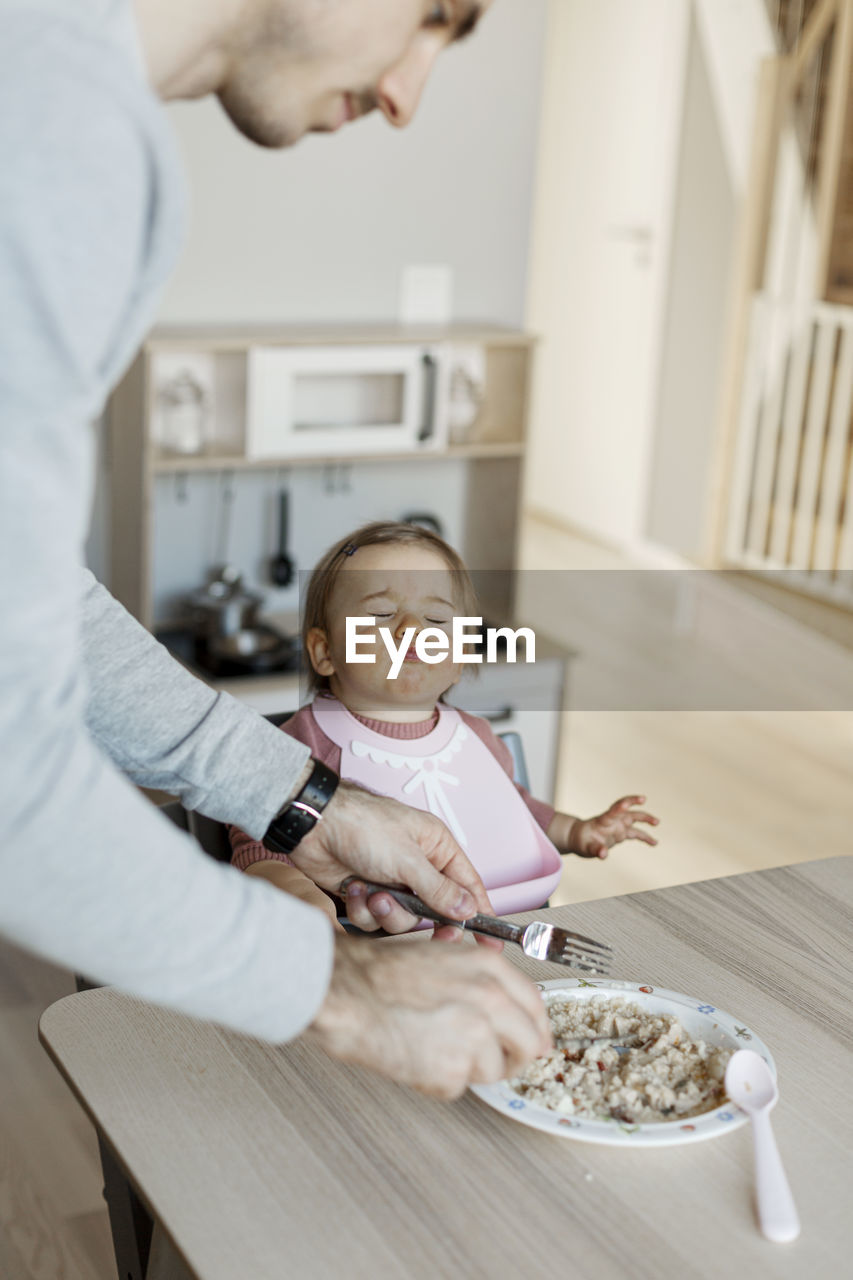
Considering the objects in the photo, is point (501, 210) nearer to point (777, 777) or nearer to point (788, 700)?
point (777, 777)

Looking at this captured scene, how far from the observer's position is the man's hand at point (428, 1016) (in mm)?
803

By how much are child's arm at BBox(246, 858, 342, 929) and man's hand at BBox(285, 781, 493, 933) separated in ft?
0.20

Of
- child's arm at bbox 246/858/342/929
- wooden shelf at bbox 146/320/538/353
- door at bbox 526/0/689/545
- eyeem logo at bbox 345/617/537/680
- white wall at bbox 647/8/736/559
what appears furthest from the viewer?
door at bbox 526/0/689/545

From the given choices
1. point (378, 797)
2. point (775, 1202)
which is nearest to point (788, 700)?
point (378, 797)

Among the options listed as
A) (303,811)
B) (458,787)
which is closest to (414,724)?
(458,787)

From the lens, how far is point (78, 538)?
67 cm

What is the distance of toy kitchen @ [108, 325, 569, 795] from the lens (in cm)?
270

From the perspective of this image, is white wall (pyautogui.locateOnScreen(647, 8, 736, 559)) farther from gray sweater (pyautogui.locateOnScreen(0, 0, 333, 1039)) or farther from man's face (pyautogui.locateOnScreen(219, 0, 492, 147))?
gray sweater (pyautogui.locateOnScreen(0, 0, 333, 1039))

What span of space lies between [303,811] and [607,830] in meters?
0.57

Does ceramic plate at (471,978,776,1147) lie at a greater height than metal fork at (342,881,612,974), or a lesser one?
lesser

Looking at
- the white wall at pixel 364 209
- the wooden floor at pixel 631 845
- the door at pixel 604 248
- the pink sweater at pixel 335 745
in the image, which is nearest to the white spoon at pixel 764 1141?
the pink sweater at pixel 335 745

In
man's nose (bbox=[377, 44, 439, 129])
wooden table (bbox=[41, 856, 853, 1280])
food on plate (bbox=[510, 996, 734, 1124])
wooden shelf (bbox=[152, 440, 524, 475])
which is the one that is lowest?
wooden table (bbox=[41, 856, 853, 1280])

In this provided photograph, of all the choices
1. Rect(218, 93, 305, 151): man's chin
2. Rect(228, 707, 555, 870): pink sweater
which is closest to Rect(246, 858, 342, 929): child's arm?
Rect(228, 707, 555, 870): pink sweater

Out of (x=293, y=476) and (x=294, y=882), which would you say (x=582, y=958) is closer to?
(x=294, y=882)
